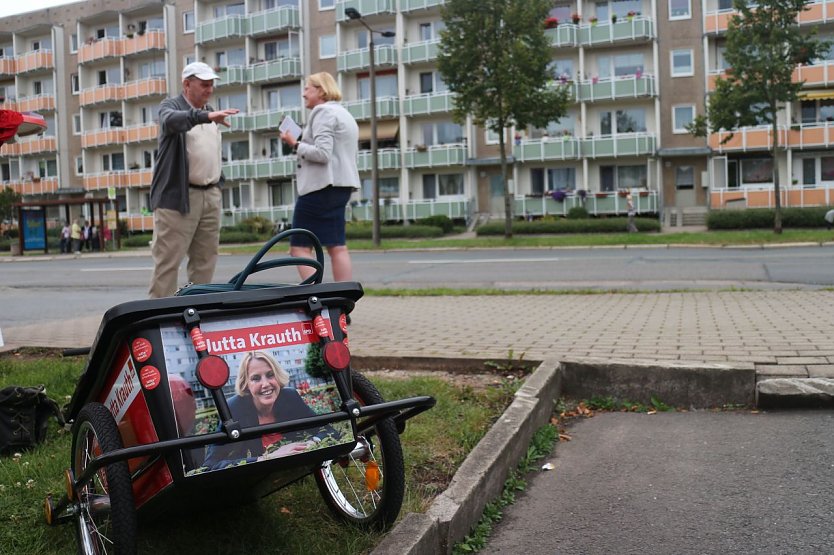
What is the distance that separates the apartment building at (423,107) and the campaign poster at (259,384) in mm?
35033

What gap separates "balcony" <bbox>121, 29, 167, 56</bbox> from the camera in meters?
56.6

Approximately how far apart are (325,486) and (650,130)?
140 ft

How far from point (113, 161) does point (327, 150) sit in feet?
193

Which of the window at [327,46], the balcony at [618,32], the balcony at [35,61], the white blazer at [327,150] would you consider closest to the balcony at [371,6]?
the window at [327,46]

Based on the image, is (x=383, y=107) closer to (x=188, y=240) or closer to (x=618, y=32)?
(x=618, y=32)

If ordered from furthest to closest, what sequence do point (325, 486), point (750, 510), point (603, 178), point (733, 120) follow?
1. point (603, 178)
2. point (733, 120)
3. point (750, 510)
4. point (325, 486)

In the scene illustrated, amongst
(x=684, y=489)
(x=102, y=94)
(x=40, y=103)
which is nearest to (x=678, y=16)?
(x=102, y=94)

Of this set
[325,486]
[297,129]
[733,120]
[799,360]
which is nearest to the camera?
[325,486]

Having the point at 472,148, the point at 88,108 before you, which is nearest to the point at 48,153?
the point at 88,108

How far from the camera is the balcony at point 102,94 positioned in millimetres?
58594

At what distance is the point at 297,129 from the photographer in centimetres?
663

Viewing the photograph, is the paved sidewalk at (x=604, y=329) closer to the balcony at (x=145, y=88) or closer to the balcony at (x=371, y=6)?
the balcony at (x=371, y=6)

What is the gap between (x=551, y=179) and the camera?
4462cm

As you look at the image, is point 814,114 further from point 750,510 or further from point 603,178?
point 750,510
